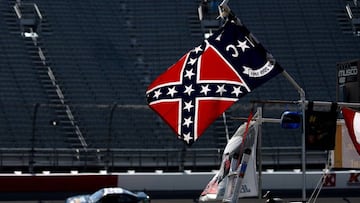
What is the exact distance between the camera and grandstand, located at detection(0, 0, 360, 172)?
25281 millimetres

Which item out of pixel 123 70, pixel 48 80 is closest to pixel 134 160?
pixel 48 80

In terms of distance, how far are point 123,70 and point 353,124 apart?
890 inches

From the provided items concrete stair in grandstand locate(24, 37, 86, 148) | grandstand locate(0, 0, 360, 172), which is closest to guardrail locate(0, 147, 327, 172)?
grandstand locate(0, 0, 360, 172)

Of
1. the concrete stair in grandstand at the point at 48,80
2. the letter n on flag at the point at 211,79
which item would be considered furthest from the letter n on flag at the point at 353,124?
the concrete stair in grandstand at the point at 48,80

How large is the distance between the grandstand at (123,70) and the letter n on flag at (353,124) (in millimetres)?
12347

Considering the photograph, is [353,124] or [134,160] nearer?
[353,124]

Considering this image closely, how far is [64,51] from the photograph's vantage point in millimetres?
32875

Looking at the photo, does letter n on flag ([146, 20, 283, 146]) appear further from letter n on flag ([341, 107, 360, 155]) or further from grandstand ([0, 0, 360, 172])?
grandstand ([0, 0, 360, 172])

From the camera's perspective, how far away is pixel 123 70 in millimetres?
32438

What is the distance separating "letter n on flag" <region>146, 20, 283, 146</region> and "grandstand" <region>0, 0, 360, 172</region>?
483 inches

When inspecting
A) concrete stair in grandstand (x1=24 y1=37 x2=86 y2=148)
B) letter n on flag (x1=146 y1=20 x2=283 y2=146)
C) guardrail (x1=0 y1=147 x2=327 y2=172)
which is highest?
concrete stair in grandstand (x1=24 y1=37 x2=86 y2=148)

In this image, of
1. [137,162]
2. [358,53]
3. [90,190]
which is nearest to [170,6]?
[358,53]

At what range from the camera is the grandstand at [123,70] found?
25281 millimetres

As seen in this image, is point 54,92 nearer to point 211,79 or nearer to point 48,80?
point 48,80
